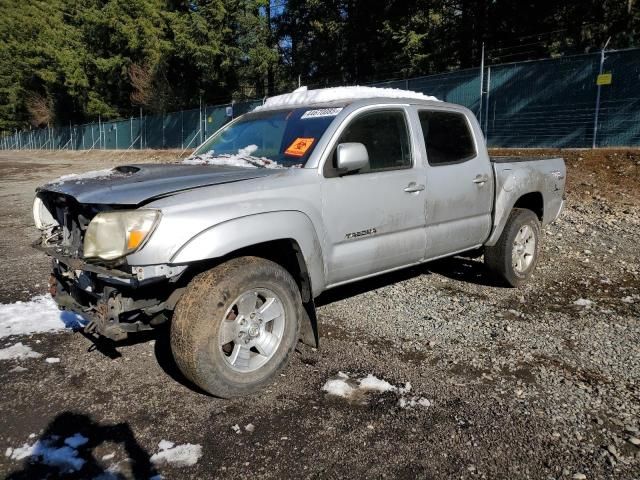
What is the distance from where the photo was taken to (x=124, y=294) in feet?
10.1

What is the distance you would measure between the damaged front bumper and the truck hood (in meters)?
0.40

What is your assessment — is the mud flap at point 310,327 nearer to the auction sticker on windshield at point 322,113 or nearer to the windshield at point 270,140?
the windshield at point 270,140

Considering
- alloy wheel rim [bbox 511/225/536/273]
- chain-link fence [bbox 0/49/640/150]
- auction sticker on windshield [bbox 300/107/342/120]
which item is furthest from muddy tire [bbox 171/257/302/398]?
chain-link fence [bbox 0/49/640/150]

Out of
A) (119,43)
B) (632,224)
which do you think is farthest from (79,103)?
(632,224)

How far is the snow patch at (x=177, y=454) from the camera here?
2609mm

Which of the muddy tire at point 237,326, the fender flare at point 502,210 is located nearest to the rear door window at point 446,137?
the fender flare at point 502,210

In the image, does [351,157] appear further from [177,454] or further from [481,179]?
[177,454]

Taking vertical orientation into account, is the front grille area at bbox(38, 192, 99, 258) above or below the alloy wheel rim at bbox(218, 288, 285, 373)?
above

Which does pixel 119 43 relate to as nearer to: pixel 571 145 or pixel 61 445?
pixel 571 145

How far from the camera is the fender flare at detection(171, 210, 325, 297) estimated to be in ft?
9.66

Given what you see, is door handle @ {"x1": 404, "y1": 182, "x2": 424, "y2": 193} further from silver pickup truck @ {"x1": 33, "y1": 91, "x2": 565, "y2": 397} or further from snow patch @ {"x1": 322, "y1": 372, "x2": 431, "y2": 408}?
snow patch @ {"x1": 322, "y1": 372, "x2": 431, "y2": 408}

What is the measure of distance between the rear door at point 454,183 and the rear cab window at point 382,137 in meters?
0.23

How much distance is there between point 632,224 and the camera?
27.8ft

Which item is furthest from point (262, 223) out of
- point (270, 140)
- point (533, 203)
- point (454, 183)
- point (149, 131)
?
point (149, 131)
